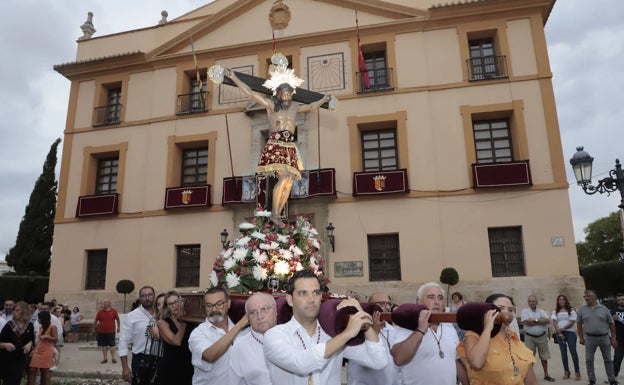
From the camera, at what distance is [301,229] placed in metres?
7.62

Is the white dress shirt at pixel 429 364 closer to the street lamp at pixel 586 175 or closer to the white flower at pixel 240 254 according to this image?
the white flower at pixel 240 254

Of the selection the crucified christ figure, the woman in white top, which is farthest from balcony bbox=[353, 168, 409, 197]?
the woman in white top

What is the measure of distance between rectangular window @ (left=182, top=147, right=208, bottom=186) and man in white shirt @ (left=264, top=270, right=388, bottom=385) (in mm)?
15321

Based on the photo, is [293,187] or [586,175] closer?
[586,175]

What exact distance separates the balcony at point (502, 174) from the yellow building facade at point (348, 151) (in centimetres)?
5

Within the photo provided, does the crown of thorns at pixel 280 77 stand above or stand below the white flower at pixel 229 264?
above

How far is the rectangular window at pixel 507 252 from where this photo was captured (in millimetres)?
14203

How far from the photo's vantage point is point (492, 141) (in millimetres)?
15500

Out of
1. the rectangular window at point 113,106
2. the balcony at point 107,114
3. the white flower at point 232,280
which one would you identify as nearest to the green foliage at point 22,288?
the balcony at point 107,114

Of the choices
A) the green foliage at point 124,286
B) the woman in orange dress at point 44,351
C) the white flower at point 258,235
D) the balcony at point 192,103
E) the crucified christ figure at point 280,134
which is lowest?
the woman in orange dress at point 44,351

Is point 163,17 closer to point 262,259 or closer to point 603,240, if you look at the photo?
point 262,259

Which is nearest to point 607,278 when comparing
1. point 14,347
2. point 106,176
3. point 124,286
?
point 124,286

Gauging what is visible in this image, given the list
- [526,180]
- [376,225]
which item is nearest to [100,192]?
[376,225]

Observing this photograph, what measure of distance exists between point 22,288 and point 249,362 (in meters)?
24.5
